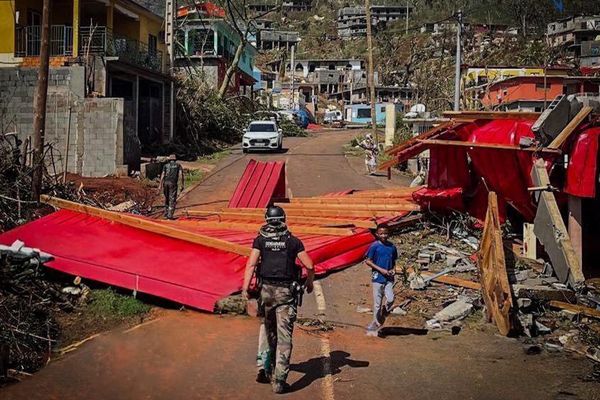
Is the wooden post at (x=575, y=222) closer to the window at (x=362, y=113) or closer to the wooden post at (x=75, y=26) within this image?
the wooden post at (x=75, y=26)

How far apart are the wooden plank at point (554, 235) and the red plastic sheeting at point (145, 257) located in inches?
136

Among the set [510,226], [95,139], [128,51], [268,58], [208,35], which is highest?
[268,58]

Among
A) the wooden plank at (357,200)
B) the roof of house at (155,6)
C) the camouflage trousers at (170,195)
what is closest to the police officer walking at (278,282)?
the wooden plank at (357,200)

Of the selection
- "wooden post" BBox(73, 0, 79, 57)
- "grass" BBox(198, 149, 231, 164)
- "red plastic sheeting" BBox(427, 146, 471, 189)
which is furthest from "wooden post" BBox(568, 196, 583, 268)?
"grass" BBox(198, 149, 231, 164)

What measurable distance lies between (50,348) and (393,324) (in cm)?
462

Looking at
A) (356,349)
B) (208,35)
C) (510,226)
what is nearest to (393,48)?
(208,35)

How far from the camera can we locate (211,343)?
8.41 m

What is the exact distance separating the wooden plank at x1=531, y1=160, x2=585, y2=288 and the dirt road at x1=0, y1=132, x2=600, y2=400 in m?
1.76

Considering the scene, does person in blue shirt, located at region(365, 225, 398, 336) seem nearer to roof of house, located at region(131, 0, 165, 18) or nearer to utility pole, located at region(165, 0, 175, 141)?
utility pole, located at region(165, 0, 175, 141)

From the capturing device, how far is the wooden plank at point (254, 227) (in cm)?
1286

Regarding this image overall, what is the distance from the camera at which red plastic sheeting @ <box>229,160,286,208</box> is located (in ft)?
55.3

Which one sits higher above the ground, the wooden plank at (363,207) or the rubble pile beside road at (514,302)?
the wooden plank at (363,207)

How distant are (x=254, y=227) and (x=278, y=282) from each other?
7044 mm

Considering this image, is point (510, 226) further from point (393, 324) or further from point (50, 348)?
point (50, 348)
